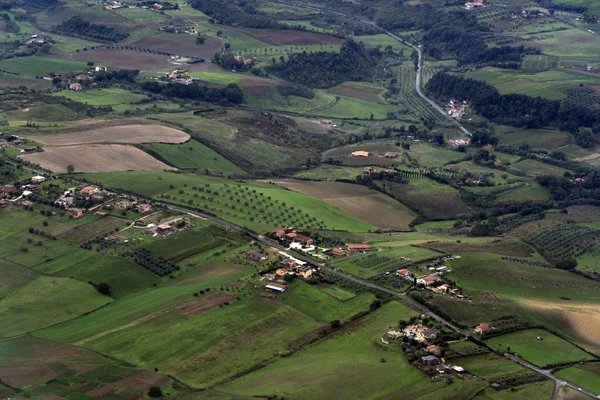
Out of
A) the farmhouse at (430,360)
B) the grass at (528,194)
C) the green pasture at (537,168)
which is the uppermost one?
the farmhouse at (430,360)

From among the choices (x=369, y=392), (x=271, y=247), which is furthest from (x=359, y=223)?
(x=369, y=392)

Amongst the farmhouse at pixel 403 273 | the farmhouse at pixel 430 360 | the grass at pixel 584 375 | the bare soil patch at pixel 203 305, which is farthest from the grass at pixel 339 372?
the grass at pixel 584 375

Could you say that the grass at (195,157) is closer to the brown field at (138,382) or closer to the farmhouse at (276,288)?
the farmhouse at (276,288)

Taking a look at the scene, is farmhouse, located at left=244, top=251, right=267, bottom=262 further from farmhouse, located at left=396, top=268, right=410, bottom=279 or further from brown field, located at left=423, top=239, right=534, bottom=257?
brown field, located at left=423, top=239, right=534, bottom=257

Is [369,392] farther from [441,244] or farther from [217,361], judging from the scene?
[441,244]

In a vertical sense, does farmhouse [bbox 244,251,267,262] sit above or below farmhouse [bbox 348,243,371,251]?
above

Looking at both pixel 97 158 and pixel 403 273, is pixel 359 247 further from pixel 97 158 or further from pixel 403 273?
pixel 97 158

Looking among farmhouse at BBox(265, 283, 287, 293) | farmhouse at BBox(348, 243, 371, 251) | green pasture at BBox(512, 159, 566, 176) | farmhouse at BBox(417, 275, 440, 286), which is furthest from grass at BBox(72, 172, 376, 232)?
green pasture at BBox(512, 159, 566, 176)
